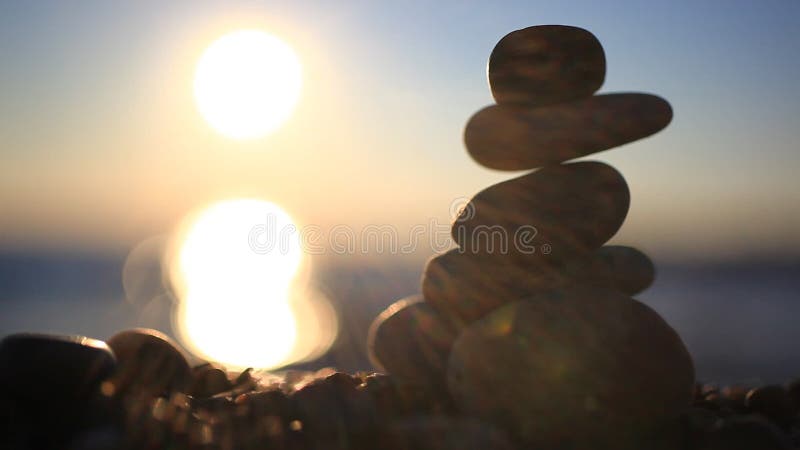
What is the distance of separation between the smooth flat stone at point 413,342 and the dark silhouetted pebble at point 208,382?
4.80 ft

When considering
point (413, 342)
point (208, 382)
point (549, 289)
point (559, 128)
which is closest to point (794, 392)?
point (549, 289)

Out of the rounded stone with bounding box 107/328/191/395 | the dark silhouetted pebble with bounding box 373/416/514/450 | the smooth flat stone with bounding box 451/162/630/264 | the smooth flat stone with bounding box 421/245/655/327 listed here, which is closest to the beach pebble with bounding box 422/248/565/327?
the smooth flat stone with bounding box 421/245/655/327

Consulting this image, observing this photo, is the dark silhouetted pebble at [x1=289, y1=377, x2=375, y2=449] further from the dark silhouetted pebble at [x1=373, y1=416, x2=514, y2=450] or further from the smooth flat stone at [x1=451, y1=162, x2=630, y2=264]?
the smooth flat stone at [x1=451, y1=162, x2=630, y2=264]

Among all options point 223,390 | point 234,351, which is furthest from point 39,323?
point 223,390

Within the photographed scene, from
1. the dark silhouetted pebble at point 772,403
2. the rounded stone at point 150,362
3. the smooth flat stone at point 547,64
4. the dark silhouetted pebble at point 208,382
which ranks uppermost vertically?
the smooth flat stone at point 547,64

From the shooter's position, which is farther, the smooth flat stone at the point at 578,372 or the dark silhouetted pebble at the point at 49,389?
the smooth flat stone at the point at 578,372

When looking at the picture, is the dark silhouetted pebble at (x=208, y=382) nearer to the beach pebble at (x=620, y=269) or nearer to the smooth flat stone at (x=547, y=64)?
the beach pebble at (x=620, y=269)

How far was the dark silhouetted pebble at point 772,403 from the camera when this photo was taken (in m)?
5.57

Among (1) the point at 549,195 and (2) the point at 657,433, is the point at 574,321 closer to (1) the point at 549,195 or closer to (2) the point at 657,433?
(2) the point at 657,433

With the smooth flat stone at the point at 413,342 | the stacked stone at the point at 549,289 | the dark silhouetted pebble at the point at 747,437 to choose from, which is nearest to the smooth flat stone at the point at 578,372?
the stacked stone at the point at 549,289

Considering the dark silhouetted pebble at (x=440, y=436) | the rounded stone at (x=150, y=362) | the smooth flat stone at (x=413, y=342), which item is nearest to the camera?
the dark silhouetted pebble at (x=440, y=436)

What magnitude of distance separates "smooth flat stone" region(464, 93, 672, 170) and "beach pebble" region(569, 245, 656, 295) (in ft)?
3.60

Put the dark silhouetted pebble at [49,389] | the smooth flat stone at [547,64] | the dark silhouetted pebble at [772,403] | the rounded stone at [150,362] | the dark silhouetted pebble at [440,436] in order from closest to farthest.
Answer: the dark silhouetted pebble at [440,436], the dark silhouetted pebble at [49,389], the dark silhouetted pebble at [772,403], the rounded stone at [150,362], the smooth flat stone at [547,64]

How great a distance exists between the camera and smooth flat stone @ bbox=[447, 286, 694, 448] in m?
4.77
